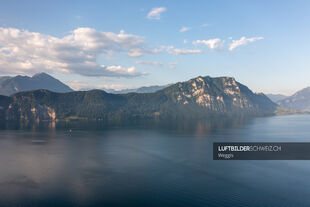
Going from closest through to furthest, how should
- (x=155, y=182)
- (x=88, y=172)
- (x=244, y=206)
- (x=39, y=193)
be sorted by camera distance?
(x=244, y=206), (x=39, y=193), (x=155, y=182), (x=88, y=172)

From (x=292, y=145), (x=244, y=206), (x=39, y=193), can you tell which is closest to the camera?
(x=244, y=206)

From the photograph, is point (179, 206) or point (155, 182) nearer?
point (179, 206)

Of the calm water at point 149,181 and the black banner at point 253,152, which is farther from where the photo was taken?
the black banner at point 253,152

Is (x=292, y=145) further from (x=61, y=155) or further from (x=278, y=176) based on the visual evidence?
(x=61, y=155)

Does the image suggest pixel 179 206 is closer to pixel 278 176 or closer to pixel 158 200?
pixel 158 200

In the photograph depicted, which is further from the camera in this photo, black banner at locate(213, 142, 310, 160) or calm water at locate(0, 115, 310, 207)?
black banner at locate(213, 142, 310, 160)

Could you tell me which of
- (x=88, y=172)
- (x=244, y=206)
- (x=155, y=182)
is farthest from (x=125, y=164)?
(x=244, y=206)

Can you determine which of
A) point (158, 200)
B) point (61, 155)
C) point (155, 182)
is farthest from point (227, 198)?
point (61, 155)

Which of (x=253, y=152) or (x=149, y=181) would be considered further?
(x=253, y=152)

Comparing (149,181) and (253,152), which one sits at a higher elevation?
(253,152)
